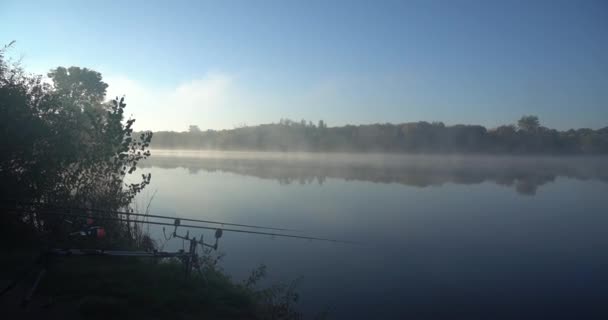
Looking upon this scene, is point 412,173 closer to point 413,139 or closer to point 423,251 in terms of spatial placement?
point 423,251

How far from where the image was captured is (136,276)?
472 cm

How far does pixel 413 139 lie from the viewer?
6644cm

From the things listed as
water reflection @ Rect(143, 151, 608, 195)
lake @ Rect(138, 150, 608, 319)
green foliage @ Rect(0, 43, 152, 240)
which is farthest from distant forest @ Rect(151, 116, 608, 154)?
green foliage @ Rect(0, 43, 152, 240)

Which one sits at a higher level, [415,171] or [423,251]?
[415,171]

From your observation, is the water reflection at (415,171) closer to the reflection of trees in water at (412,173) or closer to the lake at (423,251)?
the reflection of trees in water at (412,173)

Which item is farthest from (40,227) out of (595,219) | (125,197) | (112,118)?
(595,219)

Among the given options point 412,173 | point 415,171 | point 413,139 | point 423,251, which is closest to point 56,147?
point 423,251

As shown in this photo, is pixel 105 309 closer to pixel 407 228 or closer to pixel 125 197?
pixel 125 197

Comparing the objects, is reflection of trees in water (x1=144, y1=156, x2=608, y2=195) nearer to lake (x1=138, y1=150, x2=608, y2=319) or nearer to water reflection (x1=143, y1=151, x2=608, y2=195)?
water reflection (x1=143, y1=151, x2=608, y2=195)

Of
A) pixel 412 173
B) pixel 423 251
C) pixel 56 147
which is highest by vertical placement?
pixel 56 147

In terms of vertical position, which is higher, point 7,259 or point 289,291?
point 7,259

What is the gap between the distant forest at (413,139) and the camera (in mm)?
59875

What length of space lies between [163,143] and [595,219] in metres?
90.4

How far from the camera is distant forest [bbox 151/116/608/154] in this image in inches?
2357
